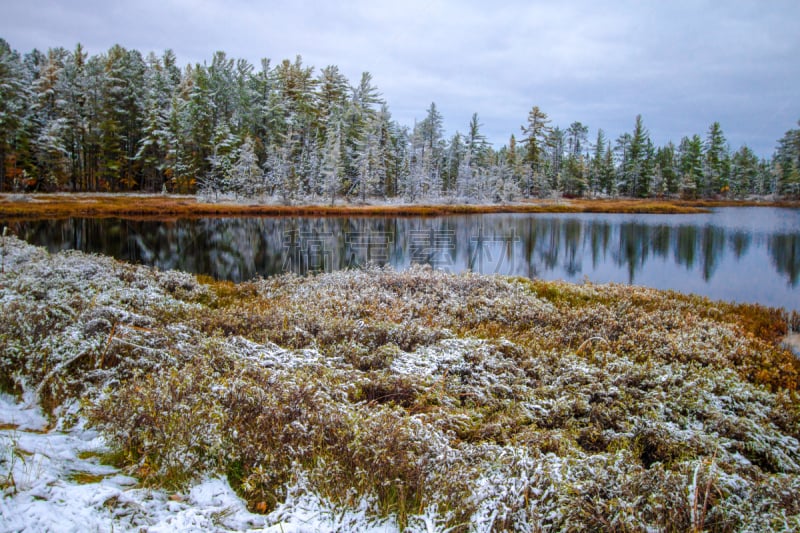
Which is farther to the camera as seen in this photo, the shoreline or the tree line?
the tree line

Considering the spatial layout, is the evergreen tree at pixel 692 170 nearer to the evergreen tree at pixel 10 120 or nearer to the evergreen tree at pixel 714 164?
the evergreen tree at pixel 714 164

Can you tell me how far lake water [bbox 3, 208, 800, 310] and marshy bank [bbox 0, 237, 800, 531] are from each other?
899 cm

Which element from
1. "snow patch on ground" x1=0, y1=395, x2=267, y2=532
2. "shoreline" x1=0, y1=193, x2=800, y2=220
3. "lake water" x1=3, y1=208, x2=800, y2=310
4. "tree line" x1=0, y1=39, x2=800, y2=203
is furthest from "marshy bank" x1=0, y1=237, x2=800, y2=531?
"tree line" x1=0, y1=39, x2=800, y2=203

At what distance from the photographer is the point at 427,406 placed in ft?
16.6

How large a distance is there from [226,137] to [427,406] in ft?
206

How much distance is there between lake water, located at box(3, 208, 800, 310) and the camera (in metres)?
18.9

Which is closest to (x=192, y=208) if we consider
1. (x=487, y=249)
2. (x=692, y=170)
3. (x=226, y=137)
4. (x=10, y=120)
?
(x=226, y=137)

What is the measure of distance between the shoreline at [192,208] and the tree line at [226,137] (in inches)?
162

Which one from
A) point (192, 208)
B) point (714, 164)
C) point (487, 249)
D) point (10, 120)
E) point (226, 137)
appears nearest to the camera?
point (487, 249)

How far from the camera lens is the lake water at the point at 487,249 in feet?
62.0

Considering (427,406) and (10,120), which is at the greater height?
(10,120)

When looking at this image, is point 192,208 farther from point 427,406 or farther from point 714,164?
point 714,164

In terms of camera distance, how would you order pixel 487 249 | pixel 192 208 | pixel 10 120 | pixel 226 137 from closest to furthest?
→ pixel 487 249
pixel 192 208
pixel 10 120
pixel 226 137

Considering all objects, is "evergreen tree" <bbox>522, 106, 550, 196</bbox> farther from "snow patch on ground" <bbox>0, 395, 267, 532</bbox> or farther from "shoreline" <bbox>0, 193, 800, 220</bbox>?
"snow patch on ground" <bbox>0, 395, 267, 532</bbox>
